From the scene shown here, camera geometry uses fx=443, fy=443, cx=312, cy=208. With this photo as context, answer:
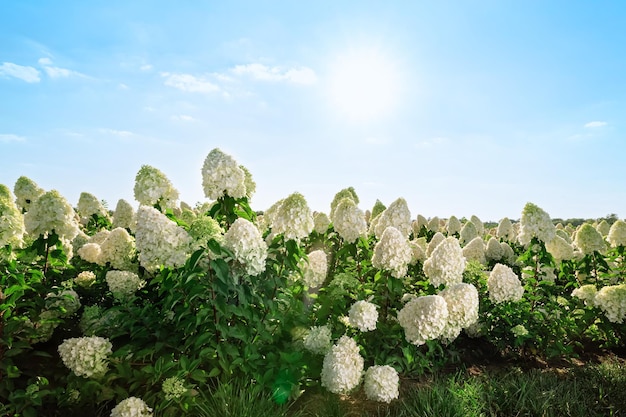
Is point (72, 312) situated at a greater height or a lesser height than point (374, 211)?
lesser

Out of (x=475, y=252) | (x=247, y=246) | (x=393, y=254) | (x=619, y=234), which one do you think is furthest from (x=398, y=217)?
(x=619, y=234)

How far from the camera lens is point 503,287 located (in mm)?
6113

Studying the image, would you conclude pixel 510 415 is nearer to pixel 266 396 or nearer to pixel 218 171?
pixel 266 396

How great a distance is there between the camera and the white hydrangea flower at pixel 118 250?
206 inches

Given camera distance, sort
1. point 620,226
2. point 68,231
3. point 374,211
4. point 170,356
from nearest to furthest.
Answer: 1. point 170,356
2. point 68,231
3. point 620,226
4. point 374,211

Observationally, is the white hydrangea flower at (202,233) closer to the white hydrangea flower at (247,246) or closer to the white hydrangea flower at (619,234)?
the white hydrangea flower at (247,246)

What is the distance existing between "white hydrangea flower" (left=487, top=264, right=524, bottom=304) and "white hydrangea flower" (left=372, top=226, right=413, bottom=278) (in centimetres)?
155

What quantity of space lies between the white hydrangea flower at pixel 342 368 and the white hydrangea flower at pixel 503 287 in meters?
2.49

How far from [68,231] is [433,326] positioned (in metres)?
4.38

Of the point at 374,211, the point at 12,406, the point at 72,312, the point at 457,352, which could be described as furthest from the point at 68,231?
the point at 374,211

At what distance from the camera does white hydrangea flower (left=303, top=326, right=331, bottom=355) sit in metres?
4.97

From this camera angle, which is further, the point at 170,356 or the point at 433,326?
the point at 433,326

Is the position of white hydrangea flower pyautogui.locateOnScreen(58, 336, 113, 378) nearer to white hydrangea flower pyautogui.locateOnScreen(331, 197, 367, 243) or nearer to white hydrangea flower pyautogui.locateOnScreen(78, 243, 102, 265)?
white hydrangea flower pyautogui.locateOnScreen(78, 243, 102, 265)

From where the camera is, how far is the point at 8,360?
442 cm
